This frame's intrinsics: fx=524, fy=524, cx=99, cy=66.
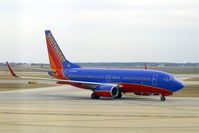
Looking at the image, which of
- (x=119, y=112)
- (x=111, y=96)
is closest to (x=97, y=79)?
(x=111, y=96)

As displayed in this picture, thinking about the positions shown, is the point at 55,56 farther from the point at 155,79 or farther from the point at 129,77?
the point at 155,79

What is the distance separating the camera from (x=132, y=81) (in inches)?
1839

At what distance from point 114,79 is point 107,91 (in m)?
2.50

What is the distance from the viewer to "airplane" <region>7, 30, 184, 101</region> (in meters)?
45.2

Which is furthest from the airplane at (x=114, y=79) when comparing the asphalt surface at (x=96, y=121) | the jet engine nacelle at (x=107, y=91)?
the asphalt surface at (x=96, y=121)

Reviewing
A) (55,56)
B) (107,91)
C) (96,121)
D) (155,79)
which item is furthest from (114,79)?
(96,121)

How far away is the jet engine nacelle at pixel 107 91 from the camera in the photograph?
151ft

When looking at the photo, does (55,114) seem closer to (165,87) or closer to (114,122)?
(114,122)

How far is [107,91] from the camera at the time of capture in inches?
1815

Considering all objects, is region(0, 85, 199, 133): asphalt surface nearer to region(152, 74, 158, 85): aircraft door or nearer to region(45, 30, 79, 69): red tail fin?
region(152, 74, 158, 85): aircraft door

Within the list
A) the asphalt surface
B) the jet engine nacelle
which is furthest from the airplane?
the asphalt surface

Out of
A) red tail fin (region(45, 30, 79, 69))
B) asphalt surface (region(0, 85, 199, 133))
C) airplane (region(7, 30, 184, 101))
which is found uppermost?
red tail fin (region(45, 30, 79, 69))

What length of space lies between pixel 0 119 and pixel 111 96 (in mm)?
20739

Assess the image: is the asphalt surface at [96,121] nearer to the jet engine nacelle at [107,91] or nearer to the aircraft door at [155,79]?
the aircraft door at [155,79]
